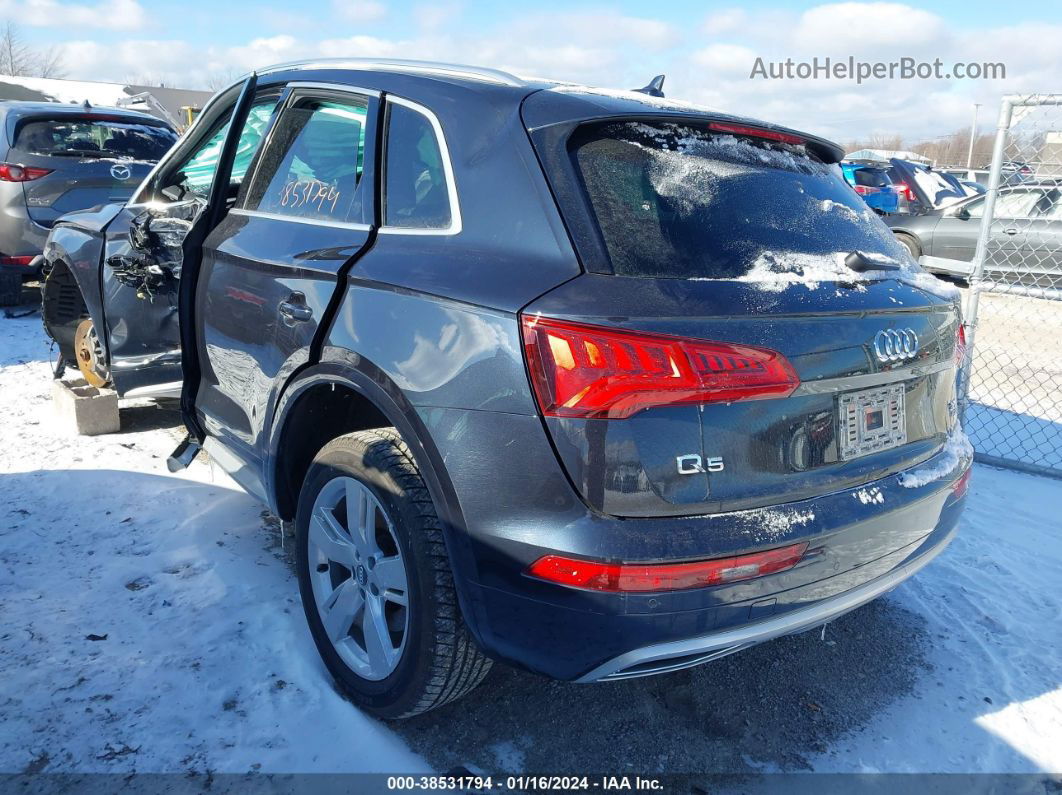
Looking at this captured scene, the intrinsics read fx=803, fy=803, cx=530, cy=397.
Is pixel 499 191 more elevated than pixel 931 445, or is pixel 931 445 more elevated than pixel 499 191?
pixel 499 191

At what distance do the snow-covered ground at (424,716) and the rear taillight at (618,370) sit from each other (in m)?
1.17

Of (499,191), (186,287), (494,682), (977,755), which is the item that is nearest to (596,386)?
(499,191)

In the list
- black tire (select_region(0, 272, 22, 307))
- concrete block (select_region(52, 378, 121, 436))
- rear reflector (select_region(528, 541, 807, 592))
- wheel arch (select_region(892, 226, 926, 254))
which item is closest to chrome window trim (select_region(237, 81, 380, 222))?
rear reflector (select_region(528, 541, 807, 592))

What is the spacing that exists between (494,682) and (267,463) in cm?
107

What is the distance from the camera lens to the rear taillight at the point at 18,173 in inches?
263

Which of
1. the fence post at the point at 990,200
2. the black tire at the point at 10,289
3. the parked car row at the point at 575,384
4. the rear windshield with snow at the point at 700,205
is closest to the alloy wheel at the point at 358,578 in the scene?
the parked car row at the point at 575,384

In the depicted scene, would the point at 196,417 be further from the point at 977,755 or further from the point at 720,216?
the point at 977,755

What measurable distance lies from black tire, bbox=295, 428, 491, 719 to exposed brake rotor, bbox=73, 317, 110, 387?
2.75 m

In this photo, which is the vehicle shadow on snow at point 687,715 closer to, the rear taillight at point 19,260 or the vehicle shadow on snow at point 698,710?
the vehicle shadow on snow at point 698,710

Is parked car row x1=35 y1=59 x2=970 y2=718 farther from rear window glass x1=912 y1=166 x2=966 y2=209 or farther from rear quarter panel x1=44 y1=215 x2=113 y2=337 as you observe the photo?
rear window glass x1=912 y1=166 x2=966 y2=209

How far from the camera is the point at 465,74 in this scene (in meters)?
2.38

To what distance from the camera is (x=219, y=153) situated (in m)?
3.28

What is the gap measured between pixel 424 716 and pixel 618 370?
4.36 ft

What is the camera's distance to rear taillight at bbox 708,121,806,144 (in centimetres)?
232
